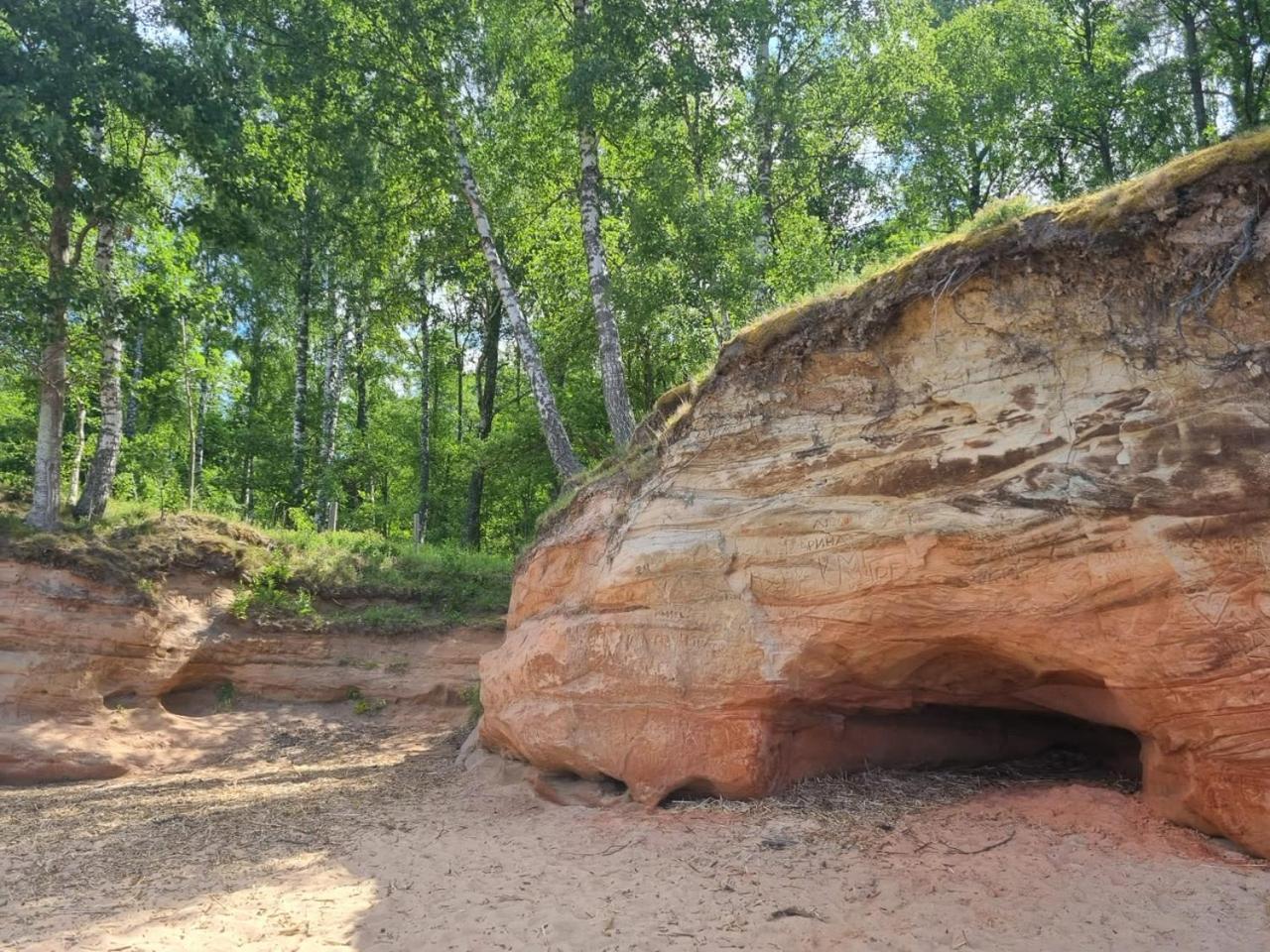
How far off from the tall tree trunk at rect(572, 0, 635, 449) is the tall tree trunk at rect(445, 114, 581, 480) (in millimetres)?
889

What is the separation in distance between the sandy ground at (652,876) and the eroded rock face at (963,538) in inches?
20.5

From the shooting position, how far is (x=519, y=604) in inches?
381

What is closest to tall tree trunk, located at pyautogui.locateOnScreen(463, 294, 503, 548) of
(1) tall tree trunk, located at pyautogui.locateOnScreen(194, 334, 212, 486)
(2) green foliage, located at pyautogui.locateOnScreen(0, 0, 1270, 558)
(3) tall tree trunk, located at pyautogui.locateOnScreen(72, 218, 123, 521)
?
(2) green foliage, located at pyautogui.locateOnScreen(0, 0, 1270, 558)

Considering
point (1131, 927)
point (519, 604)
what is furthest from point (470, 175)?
point (1131, 927)

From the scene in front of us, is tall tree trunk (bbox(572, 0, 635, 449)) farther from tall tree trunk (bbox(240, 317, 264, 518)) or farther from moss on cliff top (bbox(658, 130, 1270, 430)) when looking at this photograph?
tall tree trunk (bbox(240, 317, 264, 518))

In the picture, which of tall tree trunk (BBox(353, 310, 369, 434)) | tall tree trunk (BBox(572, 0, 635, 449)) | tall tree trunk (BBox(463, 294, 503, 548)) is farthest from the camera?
tall tree trunk (BBox(353, 310, 369, 434))

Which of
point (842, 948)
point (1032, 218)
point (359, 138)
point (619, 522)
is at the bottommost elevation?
point (842, 948)

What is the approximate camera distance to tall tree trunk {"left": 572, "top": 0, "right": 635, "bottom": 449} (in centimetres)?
1316

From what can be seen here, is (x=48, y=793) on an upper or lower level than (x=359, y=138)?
lower

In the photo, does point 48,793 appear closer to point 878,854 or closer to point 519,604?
point 519,604

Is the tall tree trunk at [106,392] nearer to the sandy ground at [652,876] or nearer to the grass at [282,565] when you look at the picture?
the grass at [282,565]

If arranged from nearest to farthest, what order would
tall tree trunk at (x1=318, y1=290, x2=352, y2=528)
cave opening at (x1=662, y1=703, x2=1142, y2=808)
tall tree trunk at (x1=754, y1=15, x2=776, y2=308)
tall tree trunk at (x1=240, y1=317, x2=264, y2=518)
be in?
1. cave opening at (x1=662, y1=703, x2=1142, y2=808)
2. tall tree trunk at (x1=754, y1=15, x2=776, y2=308)
3. tall tree trunk at (x1=318, y1=290, x2=352, y2=528)
4. tall tree trunk at (x1=240, y1=317, x2=264, y2=518)

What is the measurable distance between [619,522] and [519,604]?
6.84 feet

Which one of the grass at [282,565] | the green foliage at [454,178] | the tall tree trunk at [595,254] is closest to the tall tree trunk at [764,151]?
the green foliage at [454,178]
